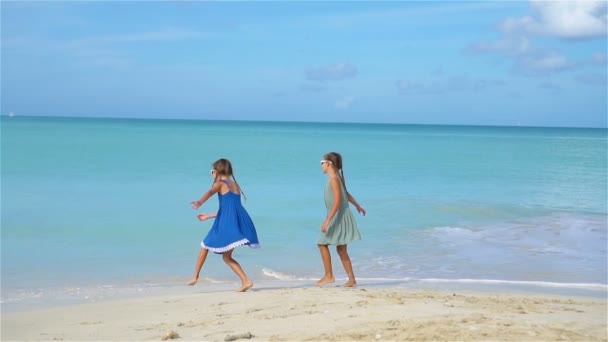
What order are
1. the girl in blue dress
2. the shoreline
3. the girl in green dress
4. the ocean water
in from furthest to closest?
the ocean water → the girl in green dress → the shoreline → the girl in blue dress

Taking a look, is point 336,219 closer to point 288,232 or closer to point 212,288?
point 212,288

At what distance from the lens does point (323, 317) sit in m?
6.38

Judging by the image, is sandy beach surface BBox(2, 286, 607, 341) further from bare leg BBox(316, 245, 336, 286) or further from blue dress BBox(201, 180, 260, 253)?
blue dress BBox(201, 180, 260, 253)

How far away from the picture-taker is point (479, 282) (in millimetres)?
9609

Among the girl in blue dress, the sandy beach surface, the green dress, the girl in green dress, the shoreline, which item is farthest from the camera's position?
the green dress

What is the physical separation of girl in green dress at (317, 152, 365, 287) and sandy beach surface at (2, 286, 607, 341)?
0.50m

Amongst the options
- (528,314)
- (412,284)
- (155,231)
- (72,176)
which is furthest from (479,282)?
(72,176)

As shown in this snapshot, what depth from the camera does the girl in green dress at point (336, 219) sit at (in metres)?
8.45

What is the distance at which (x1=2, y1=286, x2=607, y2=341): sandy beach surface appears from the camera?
568 cm

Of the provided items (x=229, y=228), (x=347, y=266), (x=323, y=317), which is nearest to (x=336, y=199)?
(x=347, y=266)

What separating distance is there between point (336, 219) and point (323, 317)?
2.31m

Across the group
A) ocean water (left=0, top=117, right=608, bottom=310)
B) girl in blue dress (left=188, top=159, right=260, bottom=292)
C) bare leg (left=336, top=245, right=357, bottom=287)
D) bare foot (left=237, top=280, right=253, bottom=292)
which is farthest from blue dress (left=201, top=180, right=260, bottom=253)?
bare leg (left=336, top=245, right=357, bottom=287)

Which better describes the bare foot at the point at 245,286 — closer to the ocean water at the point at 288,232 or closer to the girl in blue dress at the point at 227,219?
the girl in blue dress at the point at 227,219


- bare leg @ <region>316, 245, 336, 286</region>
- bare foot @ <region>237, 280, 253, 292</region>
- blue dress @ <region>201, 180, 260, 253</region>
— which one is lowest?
bare foot @ <region>237, 280, 253, 292</region>
